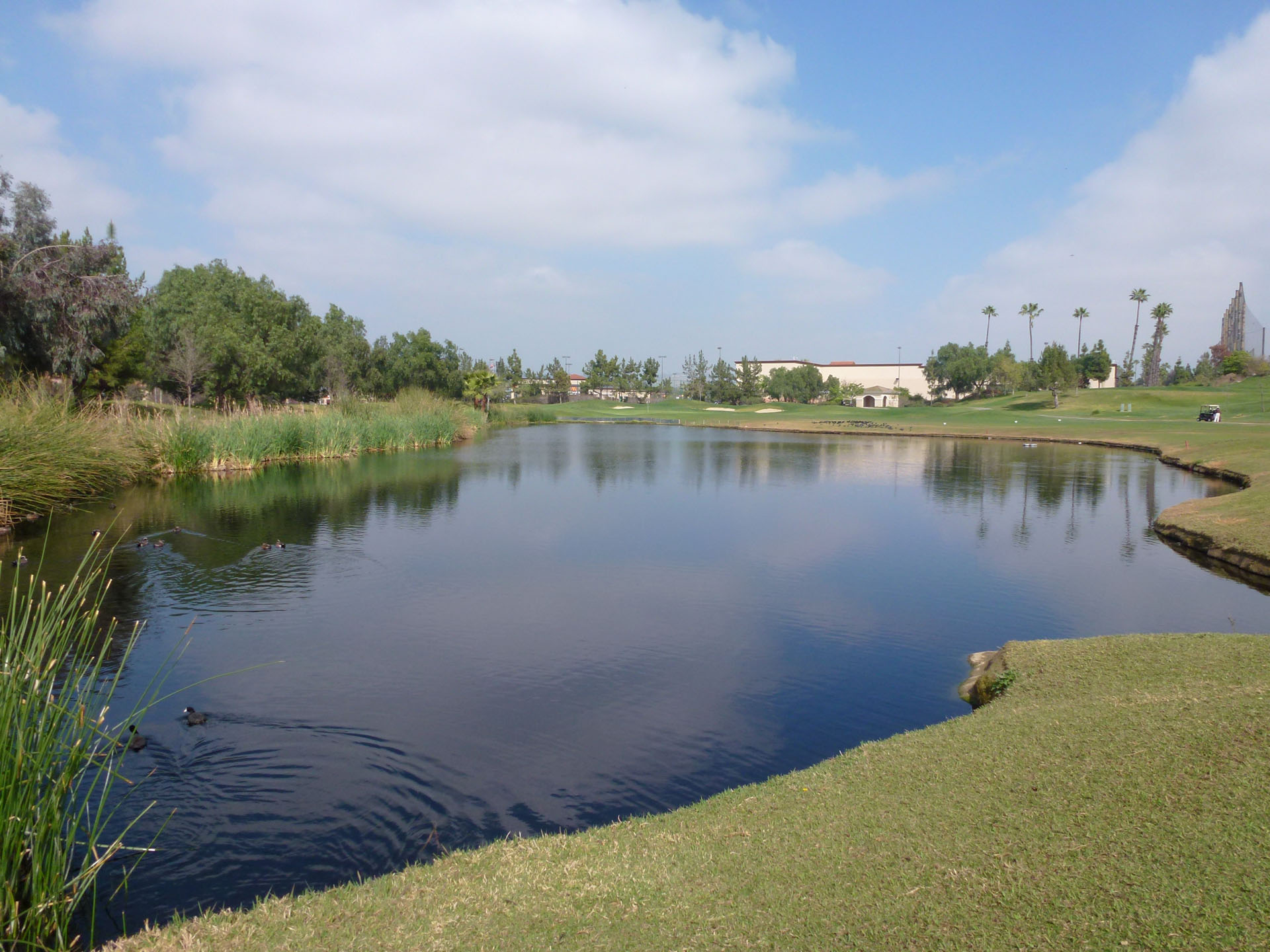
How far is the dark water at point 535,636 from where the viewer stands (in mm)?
6199

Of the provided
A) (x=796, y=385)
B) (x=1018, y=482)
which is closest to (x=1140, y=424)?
(x=1018, y=482)

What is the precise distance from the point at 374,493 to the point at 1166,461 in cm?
3197

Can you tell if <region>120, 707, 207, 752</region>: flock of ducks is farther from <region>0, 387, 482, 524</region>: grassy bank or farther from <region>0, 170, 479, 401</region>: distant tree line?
<region>0, 170, 479, 401</region>: distant tree line

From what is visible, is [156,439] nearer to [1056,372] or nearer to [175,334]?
[175,334]

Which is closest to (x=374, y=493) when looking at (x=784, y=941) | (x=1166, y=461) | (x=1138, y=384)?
(x=784, y=941)

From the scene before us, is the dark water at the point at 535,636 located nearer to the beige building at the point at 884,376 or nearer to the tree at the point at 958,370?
the tree at the point at 958,370

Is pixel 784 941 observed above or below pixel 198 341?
below

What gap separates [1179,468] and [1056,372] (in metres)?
56.8

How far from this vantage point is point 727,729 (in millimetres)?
7648

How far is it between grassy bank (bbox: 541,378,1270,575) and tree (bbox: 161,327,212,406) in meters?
39.8

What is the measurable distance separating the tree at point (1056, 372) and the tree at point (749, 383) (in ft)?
112

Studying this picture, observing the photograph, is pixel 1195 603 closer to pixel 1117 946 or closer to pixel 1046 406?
pixel 1117 946

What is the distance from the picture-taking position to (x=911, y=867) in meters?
4.04

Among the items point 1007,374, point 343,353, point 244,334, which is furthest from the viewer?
point 1007,374
